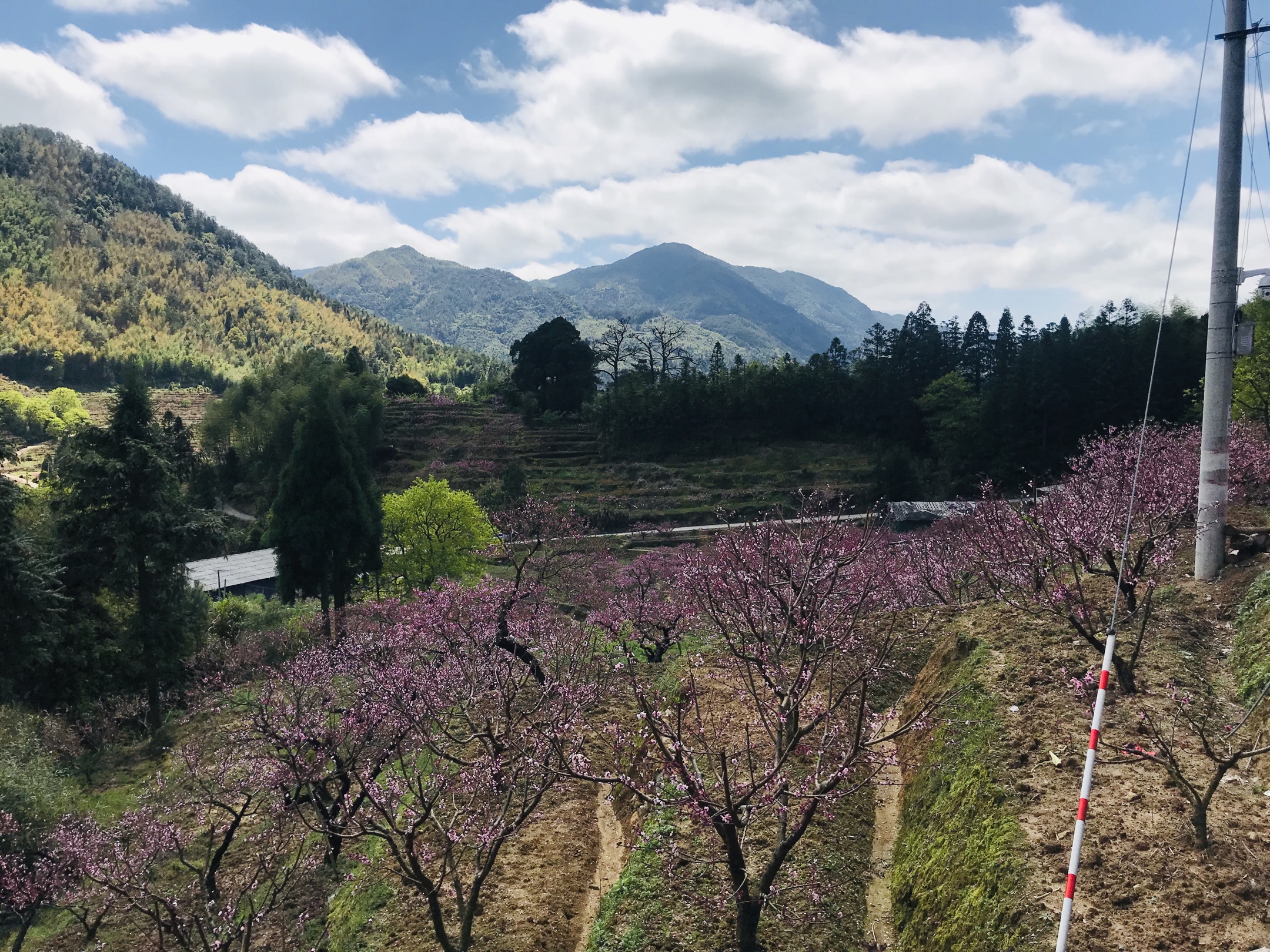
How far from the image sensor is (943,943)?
6438 millimetres

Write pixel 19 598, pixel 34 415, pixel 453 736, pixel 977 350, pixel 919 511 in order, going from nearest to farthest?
pixel 453 736
pixel 19 598
pixel 919 511
pixel 977 350
pixel 34 415

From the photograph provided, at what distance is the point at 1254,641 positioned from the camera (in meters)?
→ 8.71

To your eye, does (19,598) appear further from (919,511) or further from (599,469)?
(599,469)

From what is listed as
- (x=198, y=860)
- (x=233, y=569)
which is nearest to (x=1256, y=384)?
(x=198, y=860)

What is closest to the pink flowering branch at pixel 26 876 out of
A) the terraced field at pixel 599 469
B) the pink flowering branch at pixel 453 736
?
the pink flowering branch at pixel 453 736

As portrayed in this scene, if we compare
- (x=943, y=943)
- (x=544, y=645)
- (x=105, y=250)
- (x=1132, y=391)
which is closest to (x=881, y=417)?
(x=1132, y=391)

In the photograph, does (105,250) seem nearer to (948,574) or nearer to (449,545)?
(449,545)

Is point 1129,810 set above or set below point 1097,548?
below

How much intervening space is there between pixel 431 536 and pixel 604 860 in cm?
2108

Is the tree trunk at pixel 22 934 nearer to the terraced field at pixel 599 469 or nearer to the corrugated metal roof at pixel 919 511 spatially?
the corrugated metal roof at pixel 919 511

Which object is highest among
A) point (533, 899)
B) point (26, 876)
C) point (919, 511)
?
point (919, 511)

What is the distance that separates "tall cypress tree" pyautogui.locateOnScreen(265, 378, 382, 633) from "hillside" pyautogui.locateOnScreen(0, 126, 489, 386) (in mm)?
111496

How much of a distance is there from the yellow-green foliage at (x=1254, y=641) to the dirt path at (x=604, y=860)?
7.72 metres

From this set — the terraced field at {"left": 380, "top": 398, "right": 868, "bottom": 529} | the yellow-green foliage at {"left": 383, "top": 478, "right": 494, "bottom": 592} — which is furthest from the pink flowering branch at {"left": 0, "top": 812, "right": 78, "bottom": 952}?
the terraced field at {"left": 380, "top": 398, "right": 868, "bottom": 529}
